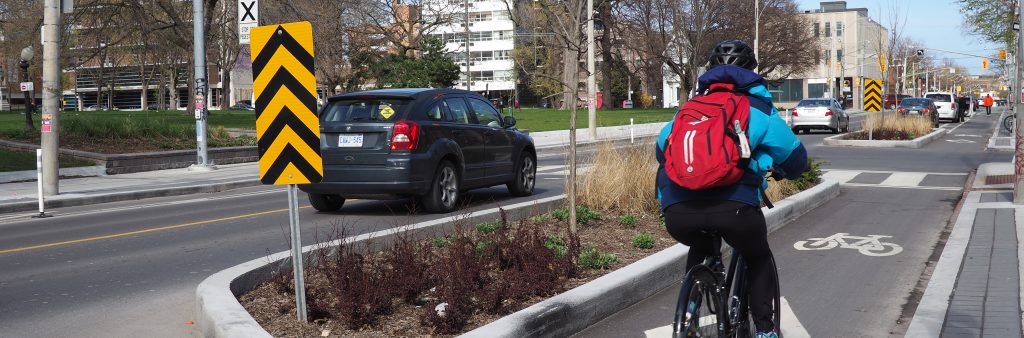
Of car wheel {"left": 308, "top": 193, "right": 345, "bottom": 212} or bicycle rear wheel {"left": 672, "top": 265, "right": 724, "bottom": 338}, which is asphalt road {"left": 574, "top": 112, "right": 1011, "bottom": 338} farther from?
car wheel {"left": 308, "top": 193, "right": 345, "bottom": 212}

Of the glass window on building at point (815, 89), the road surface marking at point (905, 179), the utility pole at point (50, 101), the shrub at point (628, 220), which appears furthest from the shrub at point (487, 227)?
the glass window on building at point (815, 89)

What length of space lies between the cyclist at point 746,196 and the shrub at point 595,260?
2.76 metres

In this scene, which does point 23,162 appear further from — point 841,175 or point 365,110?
point 841,175

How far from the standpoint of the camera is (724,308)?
4.40 m

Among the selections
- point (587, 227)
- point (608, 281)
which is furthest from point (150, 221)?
point (608, 281)

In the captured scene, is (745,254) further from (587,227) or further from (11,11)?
(11,11)

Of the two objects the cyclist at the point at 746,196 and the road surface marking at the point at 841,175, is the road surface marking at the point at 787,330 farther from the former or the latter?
the road surface marking at the point at 841,175

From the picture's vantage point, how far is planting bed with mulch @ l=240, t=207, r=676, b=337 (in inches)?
215

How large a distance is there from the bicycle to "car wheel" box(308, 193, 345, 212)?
8.90 metres

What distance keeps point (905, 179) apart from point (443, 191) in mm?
9480

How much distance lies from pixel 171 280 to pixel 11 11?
4385 cm

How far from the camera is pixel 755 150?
4.38 m

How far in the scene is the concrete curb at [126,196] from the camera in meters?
15.0

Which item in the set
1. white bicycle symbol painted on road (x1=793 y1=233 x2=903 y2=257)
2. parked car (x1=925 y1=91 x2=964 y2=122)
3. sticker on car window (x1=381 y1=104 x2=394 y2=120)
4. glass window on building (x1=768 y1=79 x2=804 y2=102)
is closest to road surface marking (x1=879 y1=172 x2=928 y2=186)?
white bicycle symbol painted on road (x1=793 y1=233 x2=903 y2=257)
